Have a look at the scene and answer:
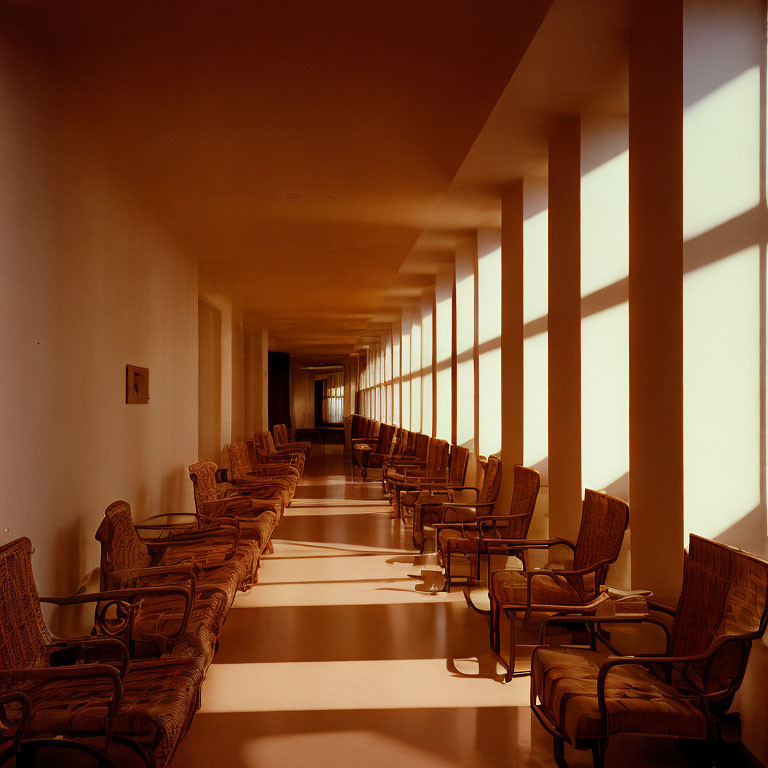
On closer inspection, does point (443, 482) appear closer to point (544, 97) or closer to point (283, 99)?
point (544, 97)

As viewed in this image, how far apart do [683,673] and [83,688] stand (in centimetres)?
225

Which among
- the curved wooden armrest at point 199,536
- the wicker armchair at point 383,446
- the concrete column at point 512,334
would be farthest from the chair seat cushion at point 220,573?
the wicker armchair at point 383,446

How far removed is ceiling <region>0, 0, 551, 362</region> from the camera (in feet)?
11.6

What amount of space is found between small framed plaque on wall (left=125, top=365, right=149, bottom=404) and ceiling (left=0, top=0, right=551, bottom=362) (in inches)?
52.5

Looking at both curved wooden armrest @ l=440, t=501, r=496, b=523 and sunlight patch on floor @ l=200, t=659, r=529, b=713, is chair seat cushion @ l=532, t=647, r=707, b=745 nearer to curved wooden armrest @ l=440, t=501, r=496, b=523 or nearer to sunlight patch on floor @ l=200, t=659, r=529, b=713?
sunlight patch on floor @ l=200, t=659, r=529, b=713

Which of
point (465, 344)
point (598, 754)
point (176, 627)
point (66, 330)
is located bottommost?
point (598, 754)

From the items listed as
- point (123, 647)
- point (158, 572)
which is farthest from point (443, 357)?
point (123, 647)

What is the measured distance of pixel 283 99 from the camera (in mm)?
4488

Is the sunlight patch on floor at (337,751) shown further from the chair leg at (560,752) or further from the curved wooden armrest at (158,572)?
the curved wooden armrest at (158,572)

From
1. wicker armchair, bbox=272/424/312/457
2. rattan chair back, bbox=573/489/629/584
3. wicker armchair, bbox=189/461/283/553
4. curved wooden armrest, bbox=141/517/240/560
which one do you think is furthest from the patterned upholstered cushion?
wicker armchair, bbox=272/424/312/457

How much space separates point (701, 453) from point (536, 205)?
347cm

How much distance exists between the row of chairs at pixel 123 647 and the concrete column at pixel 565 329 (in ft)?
6.95

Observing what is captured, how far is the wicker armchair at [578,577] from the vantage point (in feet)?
12.9

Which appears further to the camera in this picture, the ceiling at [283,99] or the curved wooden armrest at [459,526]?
the curved wooden armrest at [459,526]
